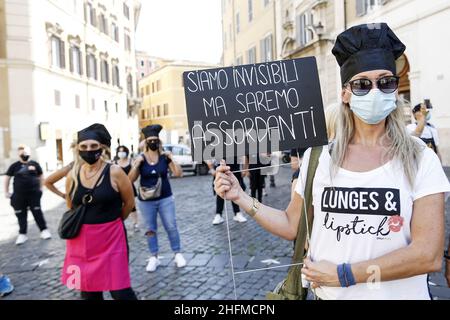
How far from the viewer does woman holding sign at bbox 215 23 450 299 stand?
156 centimetres

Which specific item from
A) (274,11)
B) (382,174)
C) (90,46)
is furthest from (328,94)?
(90,46)

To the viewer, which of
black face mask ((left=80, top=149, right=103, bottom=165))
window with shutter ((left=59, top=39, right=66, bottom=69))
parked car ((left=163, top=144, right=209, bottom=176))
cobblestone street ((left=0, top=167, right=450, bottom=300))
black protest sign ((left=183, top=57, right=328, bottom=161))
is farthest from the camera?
window with shutter ((left=59, top=39, right=66, bottom=69))

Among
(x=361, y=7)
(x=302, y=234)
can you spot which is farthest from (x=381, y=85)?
(x=361, y=7)

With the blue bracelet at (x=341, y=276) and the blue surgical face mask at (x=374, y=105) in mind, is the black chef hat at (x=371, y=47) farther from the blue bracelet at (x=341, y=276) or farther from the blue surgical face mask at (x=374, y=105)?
the blue bracelet at (x=341, y=276)

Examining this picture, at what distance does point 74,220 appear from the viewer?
321 cm

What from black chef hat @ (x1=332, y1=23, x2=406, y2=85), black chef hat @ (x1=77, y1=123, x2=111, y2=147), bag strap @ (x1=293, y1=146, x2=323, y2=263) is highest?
black chef hat @ (x1=332, y1=23, x2=406, y2=85)

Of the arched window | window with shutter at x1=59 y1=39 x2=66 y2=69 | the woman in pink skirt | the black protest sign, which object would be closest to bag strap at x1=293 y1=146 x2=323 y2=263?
the black protest sign

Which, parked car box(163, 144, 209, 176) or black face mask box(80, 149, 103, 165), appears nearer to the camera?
black face mask box(80, 149, 103, 165)

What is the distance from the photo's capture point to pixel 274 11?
2550 cm

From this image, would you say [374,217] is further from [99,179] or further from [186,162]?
[186,162]

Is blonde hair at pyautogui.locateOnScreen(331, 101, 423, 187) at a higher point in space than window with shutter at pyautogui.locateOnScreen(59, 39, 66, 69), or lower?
lower

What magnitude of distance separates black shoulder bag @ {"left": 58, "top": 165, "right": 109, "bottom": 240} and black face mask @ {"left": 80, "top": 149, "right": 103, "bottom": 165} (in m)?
0.32

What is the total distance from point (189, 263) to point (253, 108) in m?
3.65

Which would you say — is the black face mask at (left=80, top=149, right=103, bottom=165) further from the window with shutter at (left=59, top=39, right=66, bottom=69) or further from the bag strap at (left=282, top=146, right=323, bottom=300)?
the window with shutter at (left=59, top=39, right=66, bottom=69)
